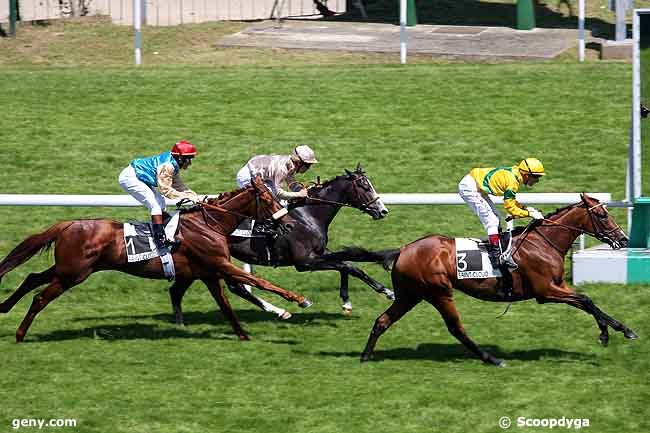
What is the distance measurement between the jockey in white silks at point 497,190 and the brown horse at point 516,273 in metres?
0.17

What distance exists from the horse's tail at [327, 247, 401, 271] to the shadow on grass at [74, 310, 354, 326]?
1080mm

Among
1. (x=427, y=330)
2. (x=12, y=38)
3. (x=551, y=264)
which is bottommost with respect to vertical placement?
(x=427, y=330)

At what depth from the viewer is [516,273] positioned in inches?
389

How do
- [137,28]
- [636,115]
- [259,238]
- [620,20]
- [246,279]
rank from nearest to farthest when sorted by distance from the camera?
[246,279] < [259,238] < [636,115] < [620,20] < [137,28]

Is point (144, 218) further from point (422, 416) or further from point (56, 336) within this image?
point (422, 416)

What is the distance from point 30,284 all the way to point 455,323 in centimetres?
371

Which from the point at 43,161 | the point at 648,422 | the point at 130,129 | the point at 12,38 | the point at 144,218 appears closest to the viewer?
the point at 648,422

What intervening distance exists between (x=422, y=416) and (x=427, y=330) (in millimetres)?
2497

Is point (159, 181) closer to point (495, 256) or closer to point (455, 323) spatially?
point (455, 323)

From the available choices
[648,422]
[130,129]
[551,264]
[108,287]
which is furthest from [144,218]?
[648,422]

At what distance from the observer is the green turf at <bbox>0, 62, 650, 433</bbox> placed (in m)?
8.79

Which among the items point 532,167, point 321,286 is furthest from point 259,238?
point 532,167

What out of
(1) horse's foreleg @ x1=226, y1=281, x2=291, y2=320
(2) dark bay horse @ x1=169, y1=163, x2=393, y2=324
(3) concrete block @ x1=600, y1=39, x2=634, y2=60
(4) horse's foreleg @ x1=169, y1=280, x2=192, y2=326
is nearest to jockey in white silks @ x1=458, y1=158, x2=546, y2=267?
(2) dark bay horse @ x1=169, y1=163, x2=393, y2=324

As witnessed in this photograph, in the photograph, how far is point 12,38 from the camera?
22.0 metres
